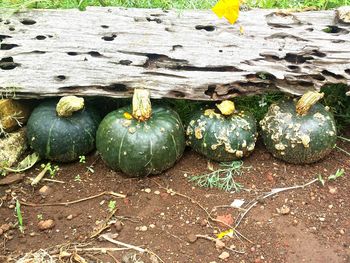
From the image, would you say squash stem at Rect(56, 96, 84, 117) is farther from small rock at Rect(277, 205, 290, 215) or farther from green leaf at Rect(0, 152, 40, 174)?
small rock at Rect(277, 205, 290, 215)

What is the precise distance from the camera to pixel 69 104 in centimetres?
370

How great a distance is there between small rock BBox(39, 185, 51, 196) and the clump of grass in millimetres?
1073

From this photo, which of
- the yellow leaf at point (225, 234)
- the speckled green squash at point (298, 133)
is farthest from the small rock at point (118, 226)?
the speckled green squash at point (298, 133)

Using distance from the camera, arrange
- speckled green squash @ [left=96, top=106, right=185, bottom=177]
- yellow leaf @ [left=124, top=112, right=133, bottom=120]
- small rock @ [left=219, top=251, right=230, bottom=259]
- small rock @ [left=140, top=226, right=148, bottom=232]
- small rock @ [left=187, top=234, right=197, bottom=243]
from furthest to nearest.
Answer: yellow leaf @ [left=124, top=112, right=133, bottom=120]
speckled green squash @ [left=96, top=106, right=185, bottom=177]
small rock @ [left=140, top=226, right=148, bottom=232]
small rock @ [left=187, top=234, right=197, bottom=243]
small rock @ [left=219, top=251, right=230, bottom=259]

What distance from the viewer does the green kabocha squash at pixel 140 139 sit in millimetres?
3566

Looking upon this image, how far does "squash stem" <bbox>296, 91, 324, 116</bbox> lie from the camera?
359 centimetres

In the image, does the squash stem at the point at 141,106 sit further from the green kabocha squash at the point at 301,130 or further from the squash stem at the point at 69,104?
the green kabocha squash at the point at 301,130

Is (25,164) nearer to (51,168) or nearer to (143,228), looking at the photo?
(51,168)

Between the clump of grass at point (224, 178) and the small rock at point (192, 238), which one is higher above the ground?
the clump of grass at point (224, 178)

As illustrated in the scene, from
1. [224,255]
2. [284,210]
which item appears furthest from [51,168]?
[284,210]

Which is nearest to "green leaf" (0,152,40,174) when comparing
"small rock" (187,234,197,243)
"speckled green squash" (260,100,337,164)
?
"small rock" (187,234,197,243)

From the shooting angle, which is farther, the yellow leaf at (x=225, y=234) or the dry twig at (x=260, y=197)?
the dry twig at (x=260, y=197)

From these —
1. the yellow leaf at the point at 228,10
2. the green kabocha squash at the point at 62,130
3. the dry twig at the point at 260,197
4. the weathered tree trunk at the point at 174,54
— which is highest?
the yellow leaf at the point at 228,10

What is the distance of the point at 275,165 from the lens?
383cm
